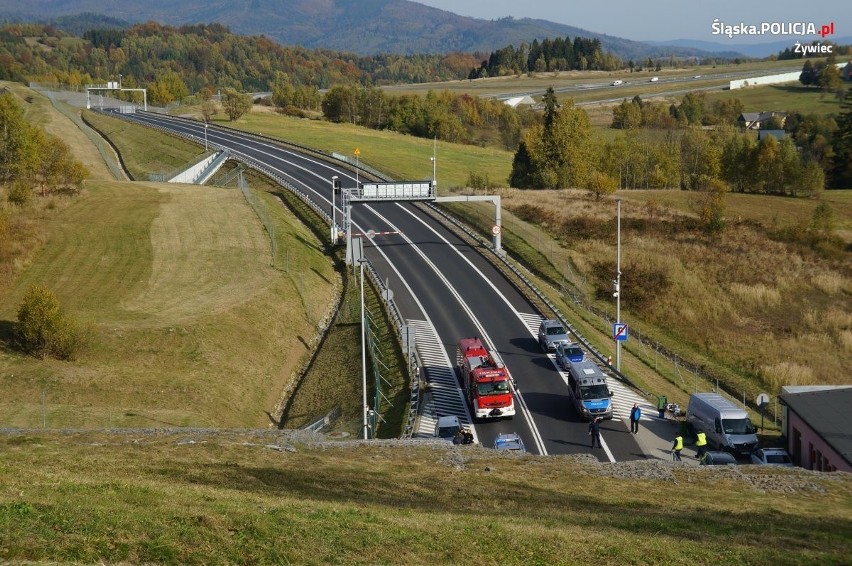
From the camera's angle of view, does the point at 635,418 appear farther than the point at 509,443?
Yes

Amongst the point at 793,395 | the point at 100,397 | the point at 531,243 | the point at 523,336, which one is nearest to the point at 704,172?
the point at 531,243

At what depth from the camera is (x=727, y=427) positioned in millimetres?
32500

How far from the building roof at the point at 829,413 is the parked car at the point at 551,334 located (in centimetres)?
1155

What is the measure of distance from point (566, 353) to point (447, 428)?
1031 centimetres

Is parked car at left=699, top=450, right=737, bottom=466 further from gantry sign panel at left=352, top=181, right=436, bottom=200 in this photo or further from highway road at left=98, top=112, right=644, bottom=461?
gantry sign panel at left=352, top=181, right=436, bottom=200

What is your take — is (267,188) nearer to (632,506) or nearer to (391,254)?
(391,254)

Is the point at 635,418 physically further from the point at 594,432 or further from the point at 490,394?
the point at 490,394

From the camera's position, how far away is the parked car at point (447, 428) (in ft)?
107

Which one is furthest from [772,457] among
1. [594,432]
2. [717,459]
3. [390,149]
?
[390,149]

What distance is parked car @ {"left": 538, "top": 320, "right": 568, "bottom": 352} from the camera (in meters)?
42.9

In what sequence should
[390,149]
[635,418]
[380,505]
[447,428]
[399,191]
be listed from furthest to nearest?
1. [390,149]
2. [399,191]
3. [635,418]
4. [447,428]
5. [380,505]

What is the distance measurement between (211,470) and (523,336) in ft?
84.6

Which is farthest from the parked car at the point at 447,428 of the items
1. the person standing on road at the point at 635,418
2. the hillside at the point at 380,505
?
the person standing on road at the point at 635,418

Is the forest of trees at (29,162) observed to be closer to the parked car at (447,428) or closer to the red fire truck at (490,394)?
the red fire truck at (490,394)
